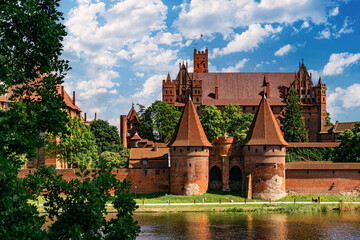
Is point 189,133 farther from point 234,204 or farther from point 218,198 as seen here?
point 234,204

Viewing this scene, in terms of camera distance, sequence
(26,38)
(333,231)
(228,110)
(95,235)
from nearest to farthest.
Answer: (26,38) < (95,235) < (333,231) < (228,110)

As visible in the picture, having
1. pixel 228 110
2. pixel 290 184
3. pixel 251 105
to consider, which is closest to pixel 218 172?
pixel 290 184

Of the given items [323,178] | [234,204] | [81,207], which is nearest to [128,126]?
[323,178]

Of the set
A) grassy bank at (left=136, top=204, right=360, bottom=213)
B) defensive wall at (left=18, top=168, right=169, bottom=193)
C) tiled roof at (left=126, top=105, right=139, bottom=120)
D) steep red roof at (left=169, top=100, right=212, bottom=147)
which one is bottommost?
grassy bank at (left=136, top=204, right=360, bottom=213)

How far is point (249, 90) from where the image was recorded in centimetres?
8081

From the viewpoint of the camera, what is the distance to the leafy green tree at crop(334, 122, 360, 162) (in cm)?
4828

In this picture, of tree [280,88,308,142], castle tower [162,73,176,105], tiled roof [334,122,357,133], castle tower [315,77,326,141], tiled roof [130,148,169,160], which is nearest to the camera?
tiled roof [130,148,169,160]

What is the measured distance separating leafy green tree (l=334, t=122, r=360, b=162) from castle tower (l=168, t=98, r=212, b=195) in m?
14.1

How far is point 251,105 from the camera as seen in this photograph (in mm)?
78438

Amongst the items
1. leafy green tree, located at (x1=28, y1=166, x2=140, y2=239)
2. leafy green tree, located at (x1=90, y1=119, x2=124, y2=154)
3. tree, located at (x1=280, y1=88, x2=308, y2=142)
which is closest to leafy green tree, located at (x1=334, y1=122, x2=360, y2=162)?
tree, located at (x1=280, y1=88, x2=308, y2=142)

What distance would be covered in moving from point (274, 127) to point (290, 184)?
5435mm

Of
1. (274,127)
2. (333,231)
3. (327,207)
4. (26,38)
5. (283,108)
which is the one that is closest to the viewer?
(26,38)

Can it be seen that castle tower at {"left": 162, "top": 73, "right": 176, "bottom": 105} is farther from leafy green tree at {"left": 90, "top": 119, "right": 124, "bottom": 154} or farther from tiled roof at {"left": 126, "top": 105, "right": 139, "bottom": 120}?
leafy green tree at {"left": 90, "top": 119, "right": 124, "bottom": 154}

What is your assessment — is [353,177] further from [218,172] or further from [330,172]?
[218,172]
